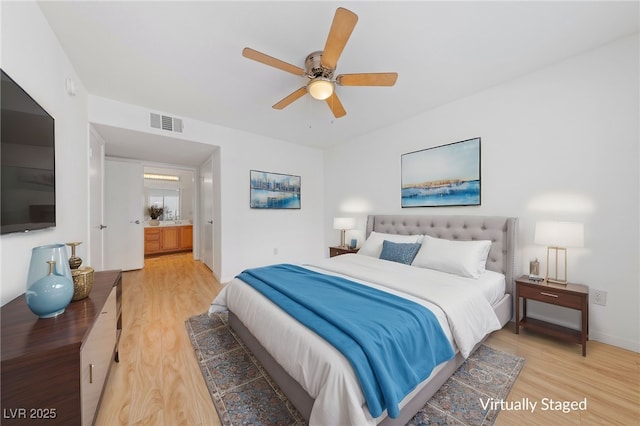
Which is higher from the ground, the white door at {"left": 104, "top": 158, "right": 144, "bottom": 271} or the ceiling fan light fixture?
the ceiling fan light fixture

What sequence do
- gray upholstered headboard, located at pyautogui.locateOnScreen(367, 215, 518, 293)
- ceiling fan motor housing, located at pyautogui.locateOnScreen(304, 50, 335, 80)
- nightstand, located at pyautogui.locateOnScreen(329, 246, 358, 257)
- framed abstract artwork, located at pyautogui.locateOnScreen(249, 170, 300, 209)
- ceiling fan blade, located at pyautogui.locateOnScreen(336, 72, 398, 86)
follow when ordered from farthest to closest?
framed abstract artwork, located at pyautogui.locateOnScreen(249, 170, 300, 209) < nightstand, located at pyautogui.locateOnScreen(329, 246, 358, 257) < gray upholstered headboard, located at pyautogui.locateOnScreen(367, 215, 518, 293) < ceiling fan motor housing, located at pyautogui.locateOnScreen(304, 50, 335, 80) < ceiling fan blade, located at pyautogui.locateOnScreen(336, 72, 398, 86)

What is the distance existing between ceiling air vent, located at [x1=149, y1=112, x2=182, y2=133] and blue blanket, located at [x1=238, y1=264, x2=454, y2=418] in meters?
2.80

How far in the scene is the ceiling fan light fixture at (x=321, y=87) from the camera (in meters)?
2.00

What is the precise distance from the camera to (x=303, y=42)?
1.95 metres

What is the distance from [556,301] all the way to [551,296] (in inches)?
1.8

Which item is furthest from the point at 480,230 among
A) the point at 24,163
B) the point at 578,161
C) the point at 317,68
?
the point at 24,163

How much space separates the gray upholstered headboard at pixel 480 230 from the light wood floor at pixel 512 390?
2.19 feet

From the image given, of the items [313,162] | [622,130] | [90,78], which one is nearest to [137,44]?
[90,78]

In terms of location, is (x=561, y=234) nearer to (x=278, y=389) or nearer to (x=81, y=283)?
(x=278, y=389)

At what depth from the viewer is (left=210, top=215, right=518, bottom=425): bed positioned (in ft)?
3.44

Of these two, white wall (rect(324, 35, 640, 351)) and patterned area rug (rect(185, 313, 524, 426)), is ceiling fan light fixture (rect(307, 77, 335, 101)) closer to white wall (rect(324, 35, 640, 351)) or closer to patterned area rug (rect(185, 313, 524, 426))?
white wall (rect(324, 35, 640, 351))

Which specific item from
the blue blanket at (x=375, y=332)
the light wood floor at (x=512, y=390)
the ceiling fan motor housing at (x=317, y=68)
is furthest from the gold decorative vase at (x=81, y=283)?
the ceiling fan motor housing at (x=317, y=68)

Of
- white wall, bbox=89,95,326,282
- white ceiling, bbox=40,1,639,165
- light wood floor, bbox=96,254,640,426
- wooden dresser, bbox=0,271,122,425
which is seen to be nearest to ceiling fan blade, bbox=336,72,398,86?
white ceiling, bbox=40,1,639,165

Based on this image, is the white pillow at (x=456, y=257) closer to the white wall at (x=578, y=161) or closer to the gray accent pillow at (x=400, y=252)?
the gray accent pillow at (x=400, y=252)
